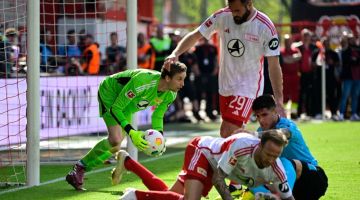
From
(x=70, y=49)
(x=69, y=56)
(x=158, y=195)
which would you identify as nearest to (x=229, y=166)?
(x=158, y=195)

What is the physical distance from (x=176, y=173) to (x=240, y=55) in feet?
8.86

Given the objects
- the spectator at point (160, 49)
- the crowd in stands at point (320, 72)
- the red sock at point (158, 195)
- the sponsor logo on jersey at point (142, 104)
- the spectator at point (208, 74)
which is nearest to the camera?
the red sock at point (158, 195)

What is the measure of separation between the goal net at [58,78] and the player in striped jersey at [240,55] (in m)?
2.31

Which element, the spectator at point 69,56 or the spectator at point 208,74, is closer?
the spectator at point 69,56

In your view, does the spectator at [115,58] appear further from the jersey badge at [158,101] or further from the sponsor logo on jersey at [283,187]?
the sponsor logo on jersey at [283,187]

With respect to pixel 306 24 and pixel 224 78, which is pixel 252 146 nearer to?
pixel 224 78

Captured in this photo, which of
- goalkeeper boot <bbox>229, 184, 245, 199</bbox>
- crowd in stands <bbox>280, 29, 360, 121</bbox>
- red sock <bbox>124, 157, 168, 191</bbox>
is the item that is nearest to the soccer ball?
red sock <bbox>124, 157, 168, 191</bbox>

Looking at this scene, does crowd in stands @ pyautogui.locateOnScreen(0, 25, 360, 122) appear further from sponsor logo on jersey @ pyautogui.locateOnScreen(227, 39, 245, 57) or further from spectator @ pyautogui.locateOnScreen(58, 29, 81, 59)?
sponsor logo on jersey @ pyautogui.locateOnScreen(227, 39, 245, 57)

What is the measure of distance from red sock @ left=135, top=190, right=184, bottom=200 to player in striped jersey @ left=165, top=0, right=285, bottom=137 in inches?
Result: 77.2

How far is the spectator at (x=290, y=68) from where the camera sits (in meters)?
24.7

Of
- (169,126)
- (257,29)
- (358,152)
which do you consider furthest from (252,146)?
(169,126)

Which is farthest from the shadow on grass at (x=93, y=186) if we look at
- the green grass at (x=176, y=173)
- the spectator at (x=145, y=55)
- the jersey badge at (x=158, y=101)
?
the spectator at (x=145, y=55)

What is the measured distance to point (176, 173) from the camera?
13.2 metres

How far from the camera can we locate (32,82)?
11883 millimetres
